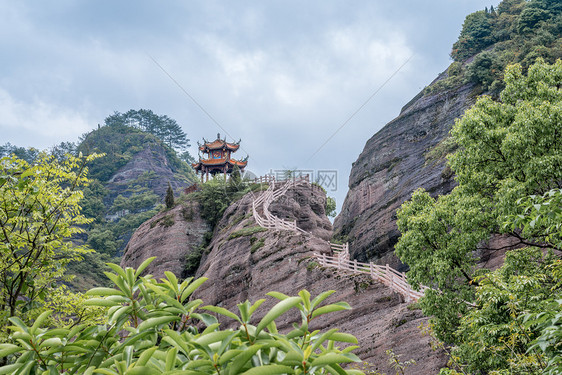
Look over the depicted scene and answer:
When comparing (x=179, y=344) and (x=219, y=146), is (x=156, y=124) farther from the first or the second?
(x=179, y=344)

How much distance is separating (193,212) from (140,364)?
32.7 m

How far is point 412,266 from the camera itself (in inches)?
475

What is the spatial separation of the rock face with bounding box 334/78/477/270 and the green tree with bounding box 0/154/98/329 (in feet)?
63.3

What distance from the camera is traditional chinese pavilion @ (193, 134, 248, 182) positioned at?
45.7m

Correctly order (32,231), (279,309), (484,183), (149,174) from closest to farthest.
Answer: (279,309)
(32,231)
(484,183)
(149,174)

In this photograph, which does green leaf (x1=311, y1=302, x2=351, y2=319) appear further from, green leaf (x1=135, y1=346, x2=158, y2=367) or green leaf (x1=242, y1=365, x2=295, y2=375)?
green leaf (x1=135, y1=346, x2=158, y2=367)

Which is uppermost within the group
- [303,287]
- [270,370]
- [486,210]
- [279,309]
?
[486,210]

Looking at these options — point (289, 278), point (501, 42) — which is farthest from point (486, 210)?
A: point (501, 42)

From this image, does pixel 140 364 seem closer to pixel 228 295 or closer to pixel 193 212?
pixel 228 295

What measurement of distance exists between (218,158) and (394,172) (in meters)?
22.5

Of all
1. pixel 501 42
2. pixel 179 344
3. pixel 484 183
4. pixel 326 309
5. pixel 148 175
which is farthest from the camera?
pixel 148 175

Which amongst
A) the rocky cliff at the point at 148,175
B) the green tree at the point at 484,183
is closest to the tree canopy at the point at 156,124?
the rocky cliff at the point at 148,175

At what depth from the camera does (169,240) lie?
103 ft

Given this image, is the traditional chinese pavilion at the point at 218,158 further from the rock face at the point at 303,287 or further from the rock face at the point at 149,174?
the rock face at the point at 149,174
